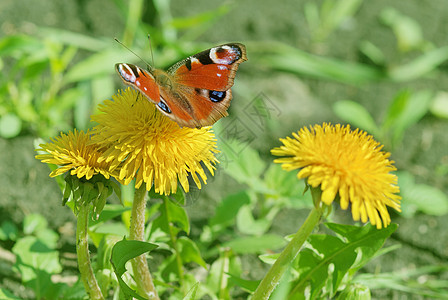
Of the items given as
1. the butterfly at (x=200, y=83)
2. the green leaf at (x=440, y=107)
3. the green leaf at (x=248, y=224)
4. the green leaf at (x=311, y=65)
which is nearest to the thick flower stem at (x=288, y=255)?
the butterfly at (x=200, y=83)

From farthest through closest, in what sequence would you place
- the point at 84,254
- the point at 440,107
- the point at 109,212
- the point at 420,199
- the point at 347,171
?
the point at 440,107
the point at 420,199
the point at 109,212
the point at 84,254
the point at 347,171

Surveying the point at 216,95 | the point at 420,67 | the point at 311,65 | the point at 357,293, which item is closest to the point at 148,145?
the point at 216,95

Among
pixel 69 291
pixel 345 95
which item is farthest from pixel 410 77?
pixel 69 291

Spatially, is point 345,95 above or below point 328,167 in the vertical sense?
below

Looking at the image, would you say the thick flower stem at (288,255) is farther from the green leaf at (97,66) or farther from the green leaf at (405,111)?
the green leaf at (97,66)

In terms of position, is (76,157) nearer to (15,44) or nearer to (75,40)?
(15,44)

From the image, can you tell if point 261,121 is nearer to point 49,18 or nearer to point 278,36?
point 278,36
